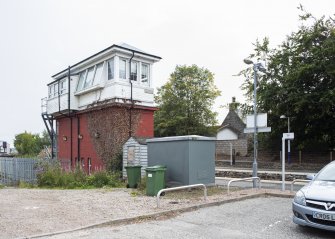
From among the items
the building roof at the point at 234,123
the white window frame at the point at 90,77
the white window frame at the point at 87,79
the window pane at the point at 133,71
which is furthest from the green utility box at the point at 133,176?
the building roof at the point at 234,123

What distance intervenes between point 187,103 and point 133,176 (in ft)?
99.8

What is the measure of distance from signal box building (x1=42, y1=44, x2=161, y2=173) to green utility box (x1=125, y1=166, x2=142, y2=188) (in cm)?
578

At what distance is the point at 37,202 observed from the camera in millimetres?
10680

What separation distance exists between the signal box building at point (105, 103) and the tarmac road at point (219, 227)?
1211 cm

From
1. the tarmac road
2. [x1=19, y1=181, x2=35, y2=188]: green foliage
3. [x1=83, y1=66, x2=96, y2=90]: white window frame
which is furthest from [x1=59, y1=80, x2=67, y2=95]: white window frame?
the tarmac road

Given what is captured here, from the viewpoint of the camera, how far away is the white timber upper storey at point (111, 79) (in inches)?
829

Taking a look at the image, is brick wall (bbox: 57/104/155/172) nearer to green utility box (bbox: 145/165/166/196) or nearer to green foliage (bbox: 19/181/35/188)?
green foliage (bbox: 19/181/35/188)

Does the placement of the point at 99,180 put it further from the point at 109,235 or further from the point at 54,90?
the point at 54,90

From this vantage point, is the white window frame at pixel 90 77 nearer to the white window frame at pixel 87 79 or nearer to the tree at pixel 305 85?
the white window frame at pixel 87 79

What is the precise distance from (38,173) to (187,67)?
1209 inches

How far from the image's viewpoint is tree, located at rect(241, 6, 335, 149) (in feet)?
77.4

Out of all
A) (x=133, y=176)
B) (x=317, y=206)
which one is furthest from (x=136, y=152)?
(x=317, y=206)

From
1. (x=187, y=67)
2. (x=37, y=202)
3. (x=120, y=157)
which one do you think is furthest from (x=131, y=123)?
(x=187, y=67)

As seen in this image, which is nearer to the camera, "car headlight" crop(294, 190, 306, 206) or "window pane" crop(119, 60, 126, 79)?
"car headlight" crop(294, 190, 306, 206)
